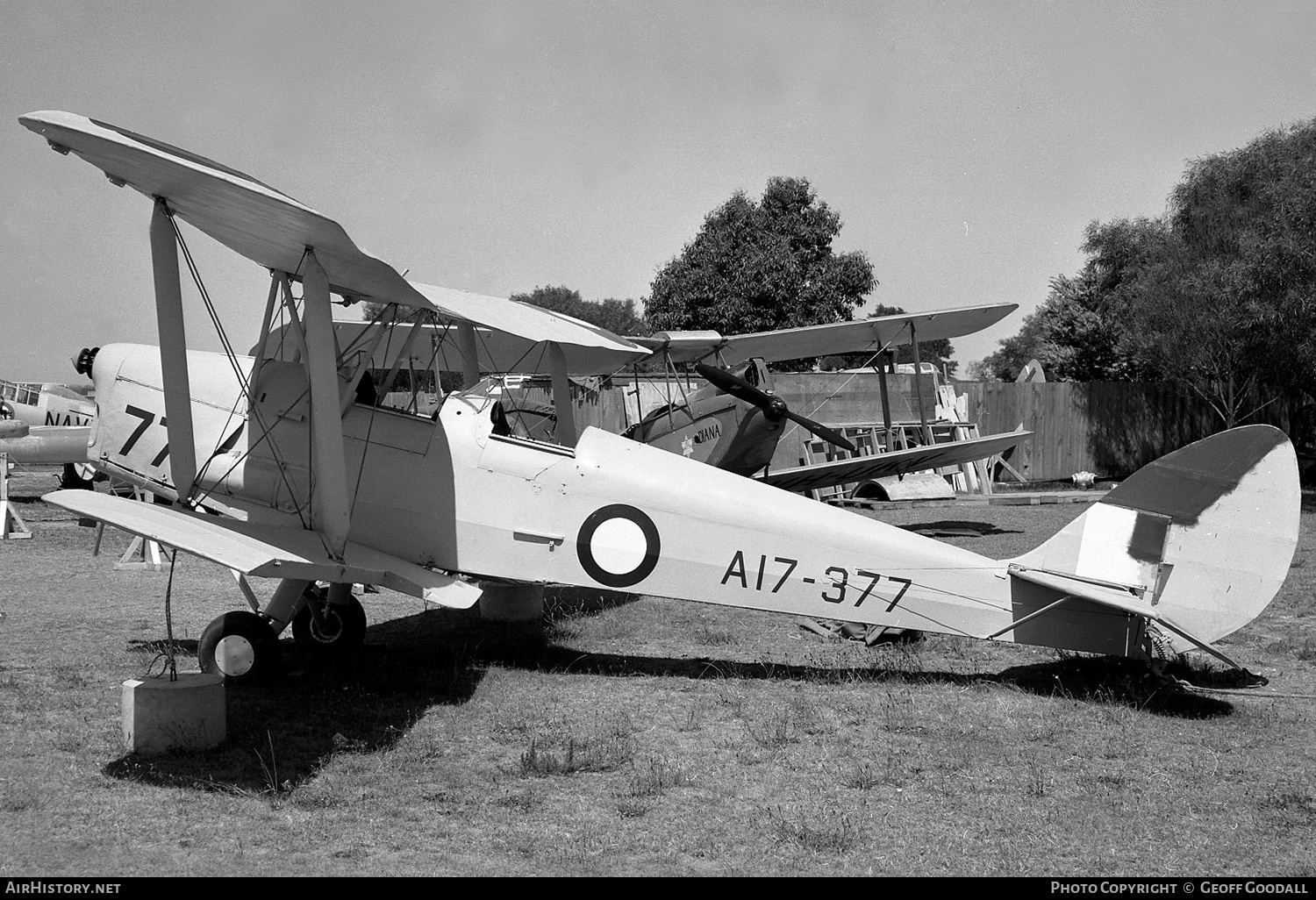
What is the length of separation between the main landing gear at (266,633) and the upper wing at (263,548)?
394mm

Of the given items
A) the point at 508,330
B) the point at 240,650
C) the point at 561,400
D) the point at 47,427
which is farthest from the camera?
the point at 47,427

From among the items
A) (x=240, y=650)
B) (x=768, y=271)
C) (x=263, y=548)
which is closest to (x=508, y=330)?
(x=263, y=548)

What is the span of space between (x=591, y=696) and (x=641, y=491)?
4.15 feet

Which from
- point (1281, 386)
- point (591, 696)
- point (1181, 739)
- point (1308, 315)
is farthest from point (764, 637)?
point (1281, 386)

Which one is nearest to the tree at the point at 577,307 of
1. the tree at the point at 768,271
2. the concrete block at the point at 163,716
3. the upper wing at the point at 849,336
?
the tree at the point at 768,271

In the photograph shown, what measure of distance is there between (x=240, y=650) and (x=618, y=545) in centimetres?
227

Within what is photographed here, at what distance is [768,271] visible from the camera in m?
31.1

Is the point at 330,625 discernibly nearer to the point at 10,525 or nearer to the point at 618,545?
the point at 618,545

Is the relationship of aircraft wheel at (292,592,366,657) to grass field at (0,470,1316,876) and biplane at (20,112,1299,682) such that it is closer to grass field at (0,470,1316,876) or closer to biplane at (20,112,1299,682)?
biplane at (20,112,1299,682)

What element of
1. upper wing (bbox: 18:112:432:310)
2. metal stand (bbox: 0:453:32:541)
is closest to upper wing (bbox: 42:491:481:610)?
upper wing (bbox: 18:112:432:310)

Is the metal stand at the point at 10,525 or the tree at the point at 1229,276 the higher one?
the tree at the point at 1229,276

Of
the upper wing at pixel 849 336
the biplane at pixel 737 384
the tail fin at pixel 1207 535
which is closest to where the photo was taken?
the tail fin at pixel 1207 535

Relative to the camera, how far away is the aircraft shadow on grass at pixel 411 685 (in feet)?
15.7

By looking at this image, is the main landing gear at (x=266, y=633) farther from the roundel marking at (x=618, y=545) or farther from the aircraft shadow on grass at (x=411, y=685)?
the roundel marking at (x=618, y=545)
